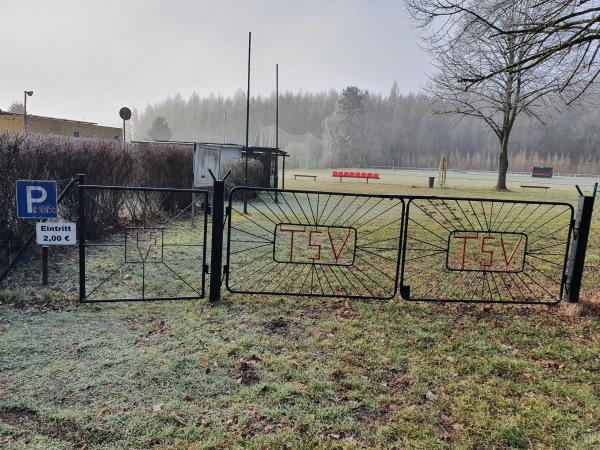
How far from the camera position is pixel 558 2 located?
23.5ft

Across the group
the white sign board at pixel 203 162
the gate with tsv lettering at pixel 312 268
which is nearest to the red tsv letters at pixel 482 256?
the gate with tsv lettering at pixel 312 268

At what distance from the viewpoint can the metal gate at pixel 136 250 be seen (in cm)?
495

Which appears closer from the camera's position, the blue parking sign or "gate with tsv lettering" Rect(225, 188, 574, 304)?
the blue parking sign

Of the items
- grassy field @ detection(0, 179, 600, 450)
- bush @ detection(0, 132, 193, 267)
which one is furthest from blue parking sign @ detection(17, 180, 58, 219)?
bush @ detection(0, 132, 193, 267)

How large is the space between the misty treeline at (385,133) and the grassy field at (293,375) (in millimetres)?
61269

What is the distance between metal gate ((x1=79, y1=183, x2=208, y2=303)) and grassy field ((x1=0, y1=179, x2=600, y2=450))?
47 centimetres

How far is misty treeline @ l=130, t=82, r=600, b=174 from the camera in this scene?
80.9 m

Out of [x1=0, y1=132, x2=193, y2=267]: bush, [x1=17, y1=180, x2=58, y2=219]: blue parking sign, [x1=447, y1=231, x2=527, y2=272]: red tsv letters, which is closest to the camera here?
[x1=17, y1=180, x2=58, y2=219]: blue parking sign

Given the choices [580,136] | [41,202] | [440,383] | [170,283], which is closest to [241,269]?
[170,283]

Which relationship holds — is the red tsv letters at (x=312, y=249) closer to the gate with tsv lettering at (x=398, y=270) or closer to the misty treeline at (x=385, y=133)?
the gate with tsv lettering at (x=398, y=270)

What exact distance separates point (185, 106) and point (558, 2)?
149 metres

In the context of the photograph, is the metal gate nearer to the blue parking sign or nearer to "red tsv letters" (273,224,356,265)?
the blue parking sign

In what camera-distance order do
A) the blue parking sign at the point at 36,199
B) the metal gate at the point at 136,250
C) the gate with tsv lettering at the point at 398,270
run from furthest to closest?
the gate with tsv lettering at the point at 398,270, the metal gate at the point at 136,250, the blue parking sign at the point at 36,199

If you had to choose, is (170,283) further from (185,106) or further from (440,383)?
(185,106)
